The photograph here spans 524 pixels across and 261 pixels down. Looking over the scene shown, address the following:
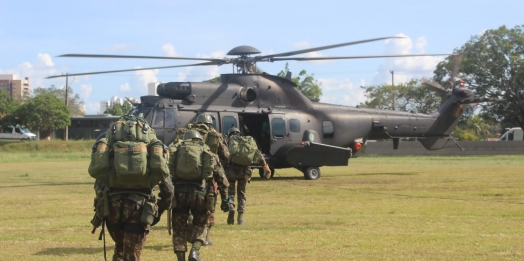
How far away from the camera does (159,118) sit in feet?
69.6

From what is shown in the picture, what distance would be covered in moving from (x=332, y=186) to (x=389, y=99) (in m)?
63.4

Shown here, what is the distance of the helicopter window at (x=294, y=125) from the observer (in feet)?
79.0

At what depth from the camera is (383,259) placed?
9125mm

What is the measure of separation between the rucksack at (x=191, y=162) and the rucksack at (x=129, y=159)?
1.34 m

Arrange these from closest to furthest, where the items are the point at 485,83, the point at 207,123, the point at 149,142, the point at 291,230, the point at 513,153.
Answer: the point at 149,142
the point at 207,123
the point at 291,230
the point at 513,153
the point at 485,83

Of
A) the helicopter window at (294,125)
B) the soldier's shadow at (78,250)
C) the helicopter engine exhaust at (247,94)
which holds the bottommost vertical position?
the soldier's shadow at (78,250)

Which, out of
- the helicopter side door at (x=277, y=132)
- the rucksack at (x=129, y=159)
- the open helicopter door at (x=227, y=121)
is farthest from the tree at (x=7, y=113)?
the rucksack at (x=129, y=159)

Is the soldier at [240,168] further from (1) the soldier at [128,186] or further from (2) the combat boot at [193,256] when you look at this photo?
(1) the soldier at [128,186]

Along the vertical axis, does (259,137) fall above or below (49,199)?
above

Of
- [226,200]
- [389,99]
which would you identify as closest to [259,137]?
[226,200]

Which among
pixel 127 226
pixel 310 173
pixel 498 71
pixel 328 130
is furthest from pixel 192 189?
pixel 498 71

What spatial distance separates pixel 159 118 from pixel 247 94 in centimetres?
327

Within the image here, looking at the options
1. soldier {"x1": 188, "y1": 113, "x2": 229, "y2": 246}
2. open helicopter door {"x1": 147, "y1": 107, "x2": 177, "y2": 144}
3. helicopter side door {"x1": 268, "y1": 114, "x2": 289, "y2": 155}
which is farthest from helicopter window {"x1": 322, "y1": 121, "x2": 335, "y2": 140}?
soldier {"x1": 188, "y1": 113, "x2": 229, "y2": 246}

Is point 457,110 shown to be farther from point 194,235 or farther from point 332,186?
point 194,235
